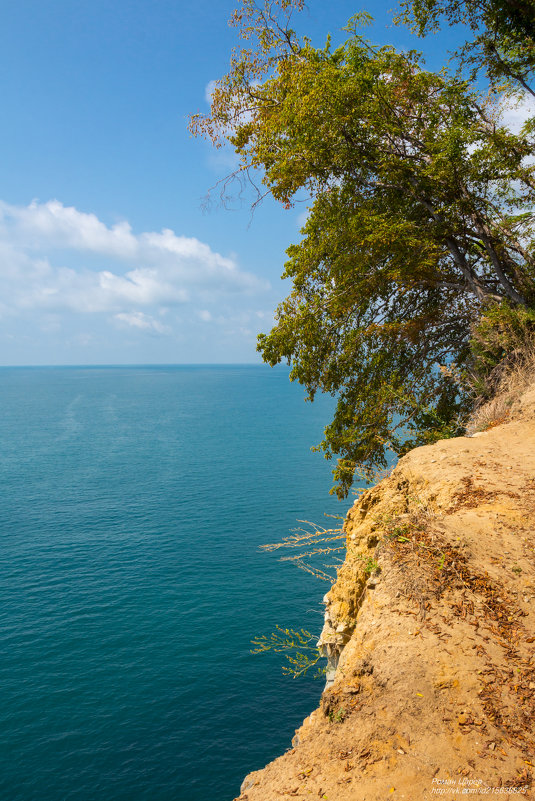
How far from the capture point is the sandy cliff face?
200 inches

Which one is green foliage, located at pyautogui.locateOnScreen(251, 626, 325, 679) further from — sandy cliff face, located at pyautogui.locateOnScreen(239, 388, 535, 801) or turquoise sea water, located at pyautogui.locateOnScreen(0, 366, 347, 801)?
turquoise sea water, located at pyautogui.locateOnScreen(0, 366, 347, 801)

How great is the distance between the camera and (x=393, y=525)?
8.22 m

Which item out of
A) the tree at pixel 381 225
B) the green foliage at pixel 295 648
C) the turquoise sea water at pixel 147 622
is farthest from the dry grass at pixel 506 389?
the turquoise sea water at pixel 147 622

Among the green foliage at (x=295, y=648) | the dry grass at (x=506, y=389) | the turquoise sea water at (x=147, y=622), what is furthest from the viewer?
the turquoise sea water at (x=147, y=622)

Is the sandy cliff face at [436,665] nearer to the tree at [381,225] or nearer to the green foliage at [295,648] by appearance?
the green foliage at [295,648]

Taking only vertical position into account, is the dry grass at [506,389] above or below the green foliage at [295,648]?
above

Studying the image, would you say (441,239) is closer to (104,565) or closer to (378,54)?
(378,54)

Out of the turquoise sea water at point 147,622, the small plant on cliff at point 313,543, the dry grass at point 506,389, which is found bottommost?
the turquoise sea water at point 147,622

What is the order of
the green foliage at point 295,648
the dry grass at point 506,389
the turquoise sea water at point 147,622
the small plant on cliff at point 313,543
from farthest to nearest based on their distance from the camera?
the turquoise sea water at point 147,622 < the dry grass at point 506,389 < the green foliage at point 295,648 < the small plant on cliff at point 313,543

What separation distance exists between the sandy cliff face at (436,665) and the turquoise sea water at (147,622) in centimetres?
2623

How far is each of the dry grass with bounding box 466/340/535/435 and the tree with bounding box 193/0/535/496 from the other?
1.30 metres

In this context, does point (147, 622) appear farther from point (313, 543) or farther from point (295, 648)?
point (313, 543)

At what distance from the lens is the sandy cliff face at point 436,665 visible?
5.09m

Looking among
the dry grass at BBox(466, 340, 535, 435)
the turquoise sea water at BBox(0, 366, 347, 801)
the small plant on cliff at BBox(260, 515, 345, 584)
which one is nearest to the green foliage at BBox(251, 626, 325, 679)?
the small plant on cliff at BBox(260, 515, 345, 584)
